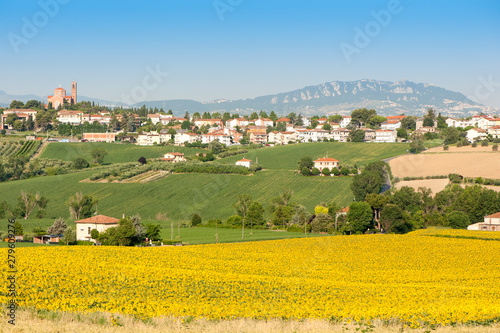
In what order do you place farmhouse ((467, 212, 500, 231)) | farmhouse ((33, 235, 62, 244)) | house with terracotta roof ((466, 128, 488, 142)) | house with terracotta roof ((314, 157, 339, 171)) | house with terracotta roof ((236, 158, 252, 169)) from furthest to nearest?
house with terracotta roof ((466, 128, 488, 142)), house with terracotta roof ((236, 158, 252, 169)), house with terracotta roof ((314, 157, 339, 171)), farmhouse ((467, 212, 500, 231)), farmhouse ((33, 235, 62, 244))

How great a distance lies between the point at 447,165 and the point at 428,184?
1840cm

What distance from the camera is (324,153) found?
474ft

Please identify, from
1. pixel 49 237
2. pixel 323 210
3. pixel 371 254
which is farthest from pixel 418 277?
pixel 323 210

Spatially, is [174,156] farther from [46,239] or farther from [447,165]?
[46,239]

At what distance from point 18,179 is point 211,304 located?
104836 millimetres

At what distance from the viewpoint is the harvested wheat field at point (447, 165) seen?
108500mm

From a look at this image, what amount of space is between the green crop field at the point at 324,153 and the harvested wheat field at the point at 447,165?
364 inches

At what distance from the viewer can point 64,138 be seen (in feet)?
594

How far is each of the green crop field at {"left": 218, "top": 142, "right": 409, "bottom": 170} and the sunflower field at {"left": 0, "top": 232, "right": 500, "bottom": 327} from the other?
8209 cm

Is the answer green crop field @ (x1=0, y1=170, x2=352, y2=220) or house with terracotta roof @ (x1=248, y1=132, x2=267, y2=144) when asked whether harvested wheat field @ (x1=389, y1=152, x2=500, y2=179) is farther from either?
house with terracotta roof @ (x1=248, y1=132, x2=267, y2=144)

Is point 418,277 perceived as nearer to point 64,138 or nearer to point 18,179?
point 18,179

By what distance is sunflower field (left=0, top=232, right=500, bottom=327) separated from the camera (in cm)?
2395

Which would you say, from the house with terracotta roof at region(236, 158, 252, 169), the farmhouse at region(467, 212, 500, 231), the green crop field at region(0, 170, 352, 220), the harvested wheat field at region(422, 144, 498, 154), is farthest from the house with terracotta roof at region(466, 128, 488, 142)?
the farmhouse at region(467, 212, 500, 231)

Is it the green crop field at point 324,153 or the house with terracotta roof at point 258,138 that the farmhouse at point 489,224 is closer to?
the green crop field at point 324,153
